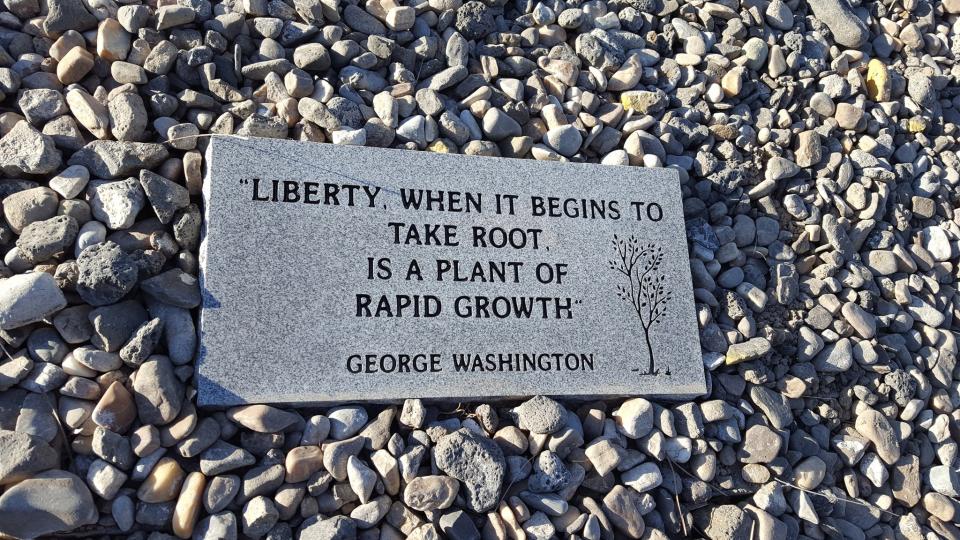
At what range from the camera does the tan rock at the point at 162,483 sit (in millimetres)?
2053

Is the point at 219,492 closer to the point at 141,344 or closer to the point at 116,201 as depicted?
the point at 141,344

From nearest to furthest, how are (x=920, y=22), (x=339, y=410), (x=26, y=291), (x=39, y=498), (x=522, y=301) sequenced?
(x=39, y=498) → (x=26, y=291) → (x=339, y=410) → (x=522, y=301) → (x=920, y=22)

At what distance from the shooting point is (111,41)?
2.62 meters

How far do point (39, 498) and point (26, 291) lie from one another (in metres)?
0.58

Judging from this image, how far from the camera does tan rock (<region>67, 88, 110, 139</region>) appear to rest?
2.46 m

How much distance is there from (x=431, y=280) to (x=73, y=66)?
142cm

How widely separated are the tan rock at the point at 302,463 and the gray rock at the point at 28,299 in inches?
31.2

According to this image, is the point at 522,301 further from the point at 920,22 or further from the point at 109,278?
the point at 920,22

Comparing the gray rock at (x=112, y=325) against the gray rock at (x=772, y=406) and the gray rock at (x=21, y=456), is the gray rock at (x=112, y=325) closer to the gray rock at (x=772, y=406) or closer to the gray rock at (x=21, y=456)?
the gray rock at (x=21, y=456)

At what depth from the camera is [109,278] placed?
7.10 feet

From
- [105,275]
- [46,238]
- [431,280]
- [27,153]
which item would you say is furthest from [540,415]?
[27,153]

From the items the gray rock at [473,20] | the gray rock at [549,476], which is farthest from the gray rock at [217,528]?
the gray rock at [473,20]

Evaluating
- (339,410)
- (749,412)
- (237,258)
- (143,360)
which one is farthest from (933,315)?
(143,360)

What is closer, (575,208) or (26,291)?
(26,291)
